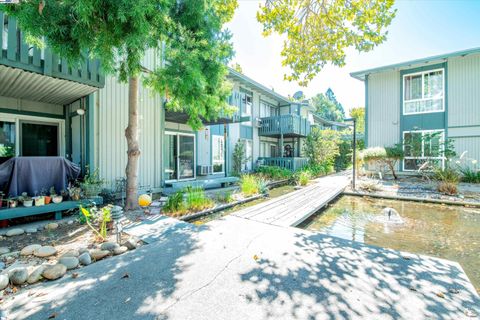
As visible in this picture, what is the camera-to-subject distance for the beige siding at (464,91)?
1119 centimetres

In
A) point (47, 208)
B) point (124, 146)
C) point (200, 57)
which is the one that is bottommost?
point (47, 208)

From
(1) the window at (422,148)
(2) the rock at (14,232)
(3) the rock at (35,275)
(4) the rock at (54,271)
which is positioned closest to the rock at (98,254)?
(4) the rock at (54,271)

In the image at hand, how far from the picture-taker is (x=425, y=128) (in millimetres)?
12203

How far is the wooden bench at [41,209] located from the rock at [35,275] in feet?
8.08

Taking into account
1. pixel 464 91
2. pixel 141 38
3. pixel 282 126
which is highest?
pixel 464 91

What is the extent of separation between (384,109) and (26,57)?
15.7 meters

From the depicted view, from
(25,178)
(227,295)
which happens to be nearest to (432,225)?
(227,295)

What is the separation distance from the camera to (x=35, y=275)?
272 cm

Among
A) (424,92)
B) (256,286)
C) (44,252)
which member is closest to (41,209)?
(44,252)

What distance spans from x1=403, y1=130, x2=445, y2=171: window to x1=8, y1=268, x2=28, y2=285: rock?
14.1 meters

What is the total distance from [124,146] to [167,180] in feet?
6.87

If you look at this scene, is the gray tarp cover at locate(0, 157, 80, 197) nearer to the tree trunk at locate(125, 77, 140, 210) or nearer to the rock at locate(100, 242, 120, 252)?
the tree trunk at locate(125, 77, 140, 210)

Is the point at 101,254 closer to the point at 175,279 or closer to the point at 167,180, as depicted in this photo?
the point at 175,279

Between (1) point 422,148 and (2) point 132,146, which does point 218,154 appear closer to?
(2) point 132,146
